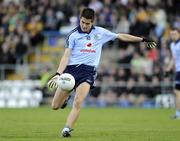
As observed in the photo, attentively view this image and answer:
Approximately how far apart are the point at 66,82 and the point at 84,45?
1.07 metres

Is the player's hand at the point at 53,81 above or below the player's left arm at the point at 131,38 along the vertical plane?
below

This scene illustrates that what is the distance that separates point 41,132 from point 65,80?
204 cm

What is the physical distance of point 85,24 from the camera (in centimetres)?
1506

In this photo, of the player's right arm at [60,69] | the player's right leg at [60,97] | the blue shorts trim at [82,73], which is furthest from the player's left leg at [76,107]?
the player's right arm at [60,69]

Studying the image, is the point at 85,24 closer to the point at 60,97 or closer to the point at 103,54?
the point at 60,97

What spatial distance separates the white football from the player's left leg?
241 millimetres

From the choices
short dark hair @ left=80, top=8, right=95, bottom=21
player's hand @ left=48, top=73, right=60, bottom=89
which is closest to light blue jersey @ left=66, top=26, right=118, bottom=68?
short dark hair @ left=80, top=8, right=95, bottom=21

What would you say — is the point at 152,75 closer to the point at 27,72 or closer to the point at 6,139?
the point at 27,72

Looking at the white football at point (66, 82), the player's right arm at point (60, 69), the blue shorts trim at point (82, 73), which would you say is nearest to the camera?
the player's right arm at point (60, 69)

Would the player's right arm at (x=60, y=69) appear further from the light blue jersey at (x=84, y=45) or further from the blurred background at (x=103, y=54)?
the blurred background at (x=103, y=54)

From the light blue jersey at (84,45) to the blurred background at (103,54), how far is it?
1592 cm

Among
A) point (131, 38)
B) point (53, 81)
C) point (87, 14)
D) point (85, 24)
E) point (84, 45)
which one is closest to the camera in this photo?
point (53, 81)

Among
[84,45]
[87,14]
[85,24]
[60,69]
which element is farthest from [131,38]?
[60,69]

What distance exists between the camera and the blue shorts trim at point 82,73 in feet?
50.2
